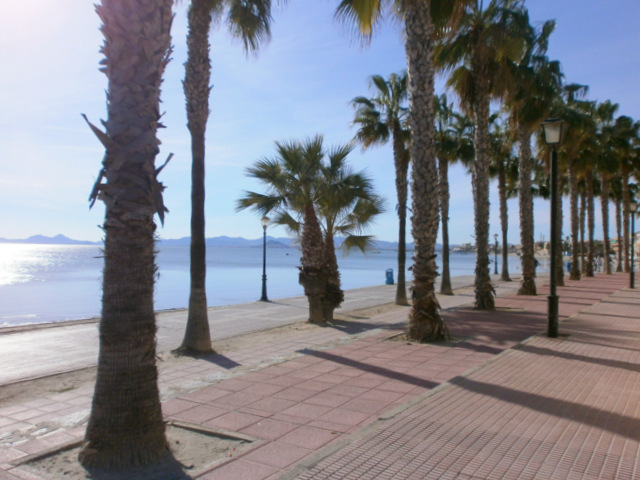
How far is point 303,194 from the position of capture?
12.8 m

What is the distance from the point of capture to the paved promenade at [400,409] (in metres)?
3.84

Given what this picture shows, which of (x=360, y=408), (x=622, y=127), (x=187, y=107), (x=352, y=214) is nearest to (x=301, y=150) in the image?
(x=352, y=214)

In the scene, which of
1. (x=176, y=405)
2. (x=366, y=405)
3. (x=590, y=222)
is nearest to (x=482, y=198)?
(x=366, y=405)

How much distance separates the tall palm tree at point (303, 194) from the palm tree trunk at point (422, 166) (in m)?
3.57

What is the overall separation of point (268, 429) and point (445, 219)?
1838 cm

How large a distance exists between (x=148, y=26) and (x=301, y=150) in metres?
8.74

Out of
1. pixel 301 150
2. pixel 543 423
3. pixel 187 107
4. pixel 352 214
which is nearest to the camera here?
pixel 543 423

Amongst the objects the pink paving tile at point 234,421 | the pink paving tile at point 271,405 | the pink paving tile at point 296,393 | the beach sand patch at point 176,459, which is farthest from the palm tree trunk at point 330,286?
the beach sand patch at point 176,459

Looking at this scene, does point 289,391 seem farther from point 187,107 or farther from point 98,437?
point 187,107

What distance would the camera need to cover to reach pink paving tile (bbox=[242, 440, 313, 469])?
3.99 m

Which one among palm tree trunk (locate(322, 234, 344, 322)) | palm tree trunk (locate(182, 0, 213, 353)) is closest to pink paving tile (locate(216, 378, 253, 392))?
palm tree trunk (locate(182, 0, 213, 353))

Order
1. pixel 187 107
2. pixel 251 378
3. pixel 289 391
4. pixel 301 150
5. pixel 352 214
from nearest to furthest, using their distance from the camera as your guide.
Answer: pixel 289 391 → pixel 251 378 → pixel 187 107 → pixel 301 150 → pixel 352 214

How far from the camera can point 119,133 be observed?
4.05 metres

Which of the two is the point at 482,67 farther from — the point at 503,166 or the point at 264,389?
the point at 503,166
